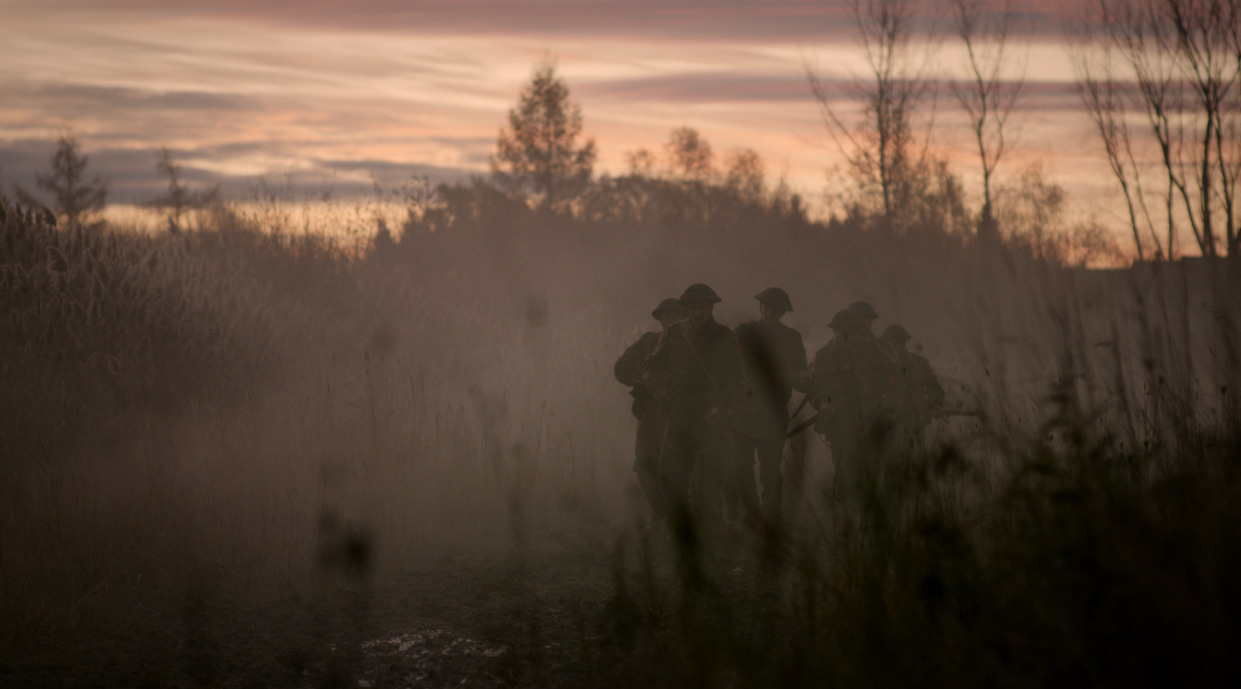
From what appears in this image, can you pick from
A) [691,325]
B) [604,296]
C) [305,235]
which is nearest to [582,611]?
[691,325]

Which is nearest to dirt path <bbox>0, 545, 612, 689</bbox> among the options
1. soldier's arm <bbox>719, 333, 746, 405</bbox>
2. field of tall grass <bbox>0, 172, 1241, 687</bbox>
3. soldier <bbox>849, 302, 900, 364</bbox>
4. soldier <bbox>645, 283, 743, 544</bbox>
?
field of tall grass <bbox>0, 172, 1241, 687</bbox>

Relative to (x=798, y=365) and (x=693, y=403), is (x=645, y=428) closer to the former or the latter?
(x=693, y=403)

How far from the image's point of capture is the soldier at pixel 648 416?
6938 millimetres

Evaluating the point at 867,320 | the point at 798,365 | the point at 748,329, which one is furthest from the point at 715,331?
the point at 867,320

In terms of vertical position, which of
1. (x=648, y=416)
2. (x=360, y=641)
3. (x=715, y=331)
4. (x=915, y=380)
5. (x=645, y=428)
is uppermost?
(x=715, y=331)

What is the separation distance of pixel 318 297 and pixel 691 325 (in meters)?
7.56

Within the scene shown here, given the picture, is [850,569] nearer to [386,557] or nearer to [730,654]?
[730,654]

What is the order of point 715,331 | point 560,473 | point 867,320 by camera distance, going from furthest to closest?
point 560,473, point 867,320, point 715,331

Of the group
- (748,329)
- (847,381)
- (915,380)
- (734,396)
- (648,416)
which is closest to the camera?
(915,380)

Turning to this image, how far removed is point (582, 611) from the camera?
5.27 metres

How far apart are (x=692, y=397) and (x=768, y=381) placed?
1.17m

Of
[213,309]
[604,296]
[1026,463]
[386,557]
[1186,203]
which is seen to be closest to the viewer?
[1026,463]

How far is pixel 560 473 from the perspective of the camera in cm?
843

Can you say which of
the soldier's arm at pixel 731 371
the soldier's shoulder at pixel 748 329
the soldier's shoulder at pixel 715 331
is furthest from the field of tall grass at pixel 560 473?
the soldier's shoulder at pixel 715 331
